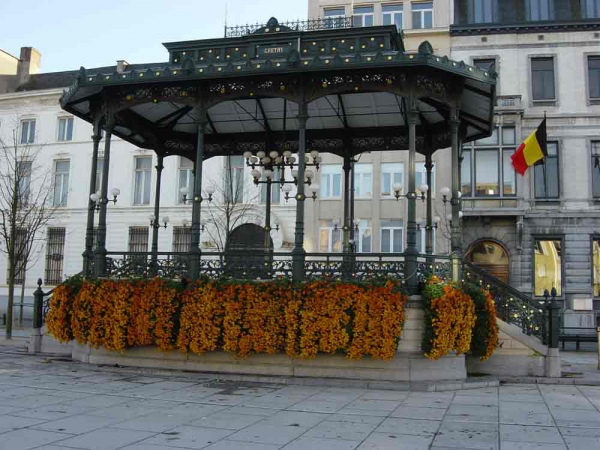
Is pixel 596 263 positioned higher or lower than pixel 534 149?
lower

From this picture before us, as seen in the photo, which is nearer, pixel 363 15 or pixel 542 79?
pixel 542 79

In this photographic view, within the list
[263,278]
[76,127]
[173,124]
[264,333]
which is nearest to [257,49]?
[173,124]

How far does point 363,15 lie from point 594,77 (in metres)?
12.5

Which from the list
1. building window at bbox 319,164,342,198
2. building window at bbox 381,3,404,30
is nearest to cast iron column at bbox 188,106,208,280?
building window at bbox 319,164,342,198

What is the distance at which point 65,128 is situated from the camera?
113 feet

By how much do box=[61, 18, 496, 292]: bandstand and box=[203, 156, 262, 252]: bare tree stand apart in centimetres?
1189

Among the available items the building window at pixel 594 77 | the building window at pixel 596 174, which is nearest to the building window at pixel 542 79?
the building window at pixel 594 77

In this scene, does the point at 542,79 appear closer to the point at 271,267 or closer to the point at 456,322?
the point at 456,322

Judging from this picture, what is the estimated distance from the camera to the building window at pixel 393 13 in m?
32.9

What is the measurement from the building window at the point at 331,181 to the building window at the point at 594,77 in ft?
42.6

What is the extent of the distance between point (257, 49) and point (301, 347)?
305 inches

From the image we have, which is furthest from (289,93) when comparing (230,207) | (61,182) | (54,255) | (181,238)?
(61,182)

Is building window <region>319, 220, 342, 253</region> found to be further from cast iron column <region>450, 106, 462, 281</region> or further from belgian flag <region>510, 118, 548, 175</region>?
cast iron column <region>450, 106, 462, 281</region>

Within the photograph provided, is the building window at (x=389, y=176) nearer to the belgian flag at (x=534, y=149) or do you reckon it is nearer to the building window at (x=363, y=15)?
the building window at (x=363, y=15)
